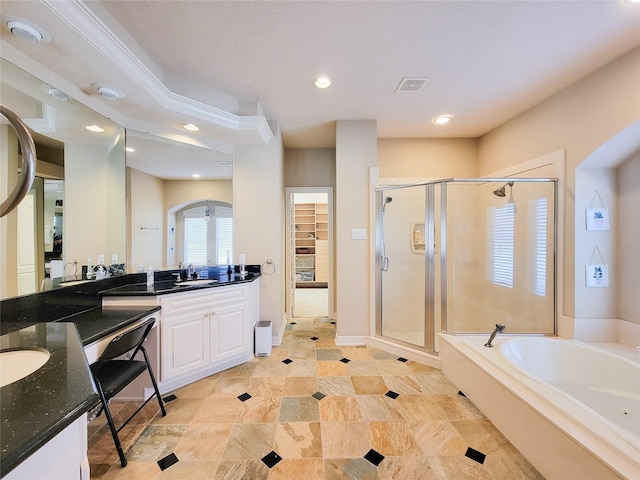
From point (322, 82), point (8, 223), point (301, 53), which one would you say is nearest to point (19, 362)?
point (8, 223)

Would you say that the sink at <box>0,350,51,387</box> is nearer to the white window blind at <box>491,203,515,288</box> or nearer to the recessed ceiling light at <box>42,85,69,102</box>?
the recessed ceiling light at <box>42,85,69,102</box>

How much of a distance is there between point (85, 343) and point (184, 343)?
2.65 feet

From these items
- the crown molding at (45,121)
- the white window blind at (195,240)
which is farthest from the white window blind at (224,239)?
the crown molding at (45,121)

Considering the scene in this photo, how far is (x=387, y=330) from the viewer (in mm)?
2967

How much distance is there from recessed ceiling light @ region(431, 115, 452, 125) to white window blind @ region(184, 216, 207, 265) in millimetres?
2866

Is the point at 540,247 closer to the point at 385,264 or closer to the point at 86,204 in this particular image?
the point at 385,264

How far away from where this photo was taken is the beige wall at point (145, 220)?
7.64 ft

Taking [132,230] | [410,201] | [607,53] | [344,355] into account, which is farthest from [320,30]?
[344,355]

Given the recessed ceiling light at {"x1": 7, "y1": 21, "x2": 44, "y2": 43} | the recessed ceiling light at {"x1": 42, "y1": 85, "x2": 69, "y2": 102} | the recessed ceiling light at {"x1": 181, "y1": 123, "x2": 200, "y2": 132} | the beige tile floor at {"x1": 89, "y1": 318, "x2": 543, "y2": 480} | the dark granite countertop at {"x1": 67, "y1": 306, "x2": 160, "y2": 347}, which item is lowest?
the beige tile floor at {"x1": 89, "y1": 318, "x2": 543, "y2": 480}

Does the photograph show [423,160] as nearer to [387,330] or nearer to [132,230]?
[387,330]

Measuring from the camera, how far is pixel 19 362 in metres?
0.96

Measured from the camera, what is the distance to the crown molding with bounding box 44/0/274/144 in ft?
4.00

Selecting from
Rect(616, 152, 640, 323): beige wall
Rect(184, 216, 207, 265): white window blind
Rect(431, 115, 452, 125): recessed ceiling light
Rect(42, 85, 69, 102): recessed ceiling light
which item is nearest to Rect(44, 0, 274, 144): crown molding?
Rect(42, 85, 69, 102): recessed ceiling light

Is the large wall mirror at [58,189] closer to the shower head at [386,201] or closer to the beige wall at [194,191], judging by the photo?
the beige wall at [194,191]
